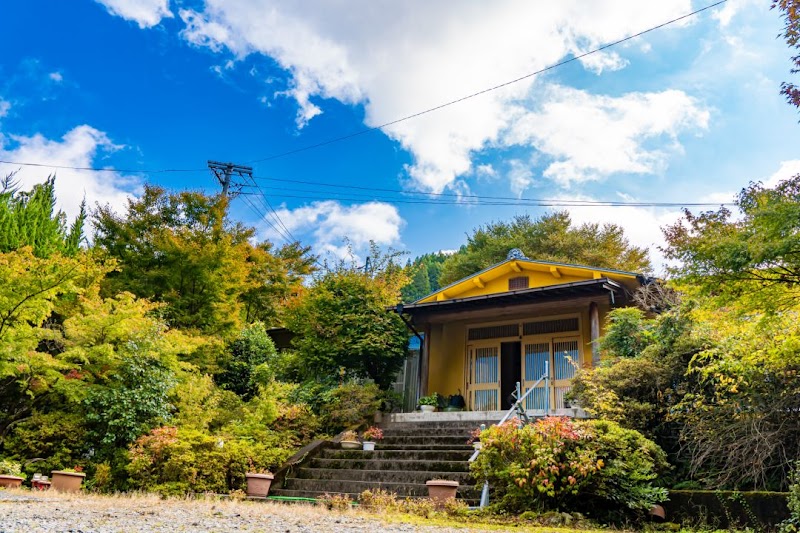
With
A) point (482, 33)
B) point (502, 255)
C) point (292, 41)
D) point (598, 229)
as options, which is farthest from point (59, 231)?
point (598, 229)

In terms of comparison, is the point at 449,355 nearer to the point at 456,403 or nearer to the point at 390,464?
the point at 456,403

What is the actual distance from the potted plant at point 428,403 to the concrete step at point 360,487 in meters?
4.65

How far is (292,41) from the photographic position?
11.7m

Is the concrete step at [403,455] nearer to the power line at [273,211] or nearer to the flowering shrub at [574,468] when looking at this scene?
the flowering shrub at [574,468]

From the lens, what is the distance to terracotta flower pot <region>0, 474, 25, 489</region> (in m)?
8.39

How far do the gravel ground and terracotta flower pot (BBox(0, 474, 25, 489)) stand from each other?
8.63ft

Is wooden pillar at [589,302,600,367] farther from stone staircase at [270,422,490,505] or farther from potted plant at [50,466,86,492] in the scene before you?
potted plant at [50,466,86,492]

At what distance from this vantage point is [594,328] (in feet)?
41.9

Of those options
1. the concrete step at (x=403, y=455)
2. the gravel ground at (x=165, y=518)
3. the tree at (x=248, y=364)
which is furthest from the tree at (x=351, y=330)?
the gravel ground at (x=165, y=518)

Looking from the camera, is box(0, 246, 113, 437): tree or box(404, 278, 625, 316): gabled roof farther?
box(404, 278, 625, 316): gabled roof

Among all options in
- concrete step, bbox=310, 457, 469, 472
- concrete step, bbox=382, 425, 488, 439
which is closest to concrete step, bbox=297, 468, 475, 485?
concrete step, bbox=310, 457, 469, 472

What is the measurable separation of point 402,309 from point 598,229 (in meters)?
18.1

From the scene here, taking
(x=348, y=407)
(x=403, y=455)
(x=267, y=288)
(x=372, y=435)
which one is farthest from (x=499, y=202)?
(x=403, y=455)

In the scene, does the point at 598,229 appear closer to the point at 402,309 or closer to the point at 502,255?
the point at 502,255
